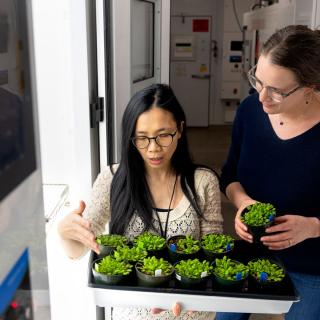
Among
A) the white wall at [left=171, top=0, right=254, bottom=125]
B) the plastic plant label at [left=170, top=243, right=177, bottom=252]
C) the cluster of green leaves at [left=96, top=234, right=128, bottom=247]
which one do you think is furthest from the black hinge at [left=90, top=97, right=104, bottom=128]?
the white wall at [left=171, top=0, right=254, bottom=125]

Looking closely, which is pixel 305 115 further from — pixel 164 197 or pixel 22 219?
pixel 22 219

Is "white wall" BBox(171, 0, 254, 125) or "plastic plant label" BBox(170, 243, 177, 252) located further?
"white wall" BBox(171, 0, 254, 125)

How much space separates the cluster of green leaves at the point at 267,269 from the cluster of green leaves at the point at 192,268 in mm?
114

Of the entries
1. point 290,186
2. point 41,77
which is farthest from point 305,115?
point 41,77

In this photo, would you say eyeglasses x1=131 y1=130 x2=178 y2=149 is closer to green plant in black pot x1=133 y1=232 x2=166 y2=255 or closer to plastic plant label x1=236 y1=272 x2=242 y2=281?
green plant in black pot x1=133 y1=232 x2=166 y2=255

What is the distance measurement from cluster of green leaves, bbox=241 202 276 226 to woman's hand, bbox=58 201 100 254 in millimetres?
413

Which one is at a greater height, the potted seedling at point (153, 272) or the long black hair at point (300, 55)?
the long black hair at point (300, 55)

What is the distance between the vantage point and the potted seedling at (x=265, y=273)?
1054mm

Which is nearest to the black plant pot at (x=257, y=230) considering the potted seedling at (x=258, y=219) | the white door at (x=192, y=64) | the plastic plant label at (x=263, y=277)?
the potted seedling at (x=258, y=219)

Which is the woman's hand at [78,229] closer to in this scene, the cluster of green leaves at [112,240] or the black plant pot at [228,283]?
the cluster of green leaves at [112,240]

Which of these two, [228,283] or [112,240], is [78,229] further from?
[228,283]

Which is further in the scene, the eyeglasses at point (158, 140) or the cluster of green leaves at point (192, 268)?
the eyeglasses at point (158, 140)

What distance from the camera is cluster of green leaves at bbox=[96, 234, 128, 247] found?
47.0 inches

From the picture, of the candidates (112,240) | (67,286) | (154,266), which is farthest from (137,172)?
(67,286)
